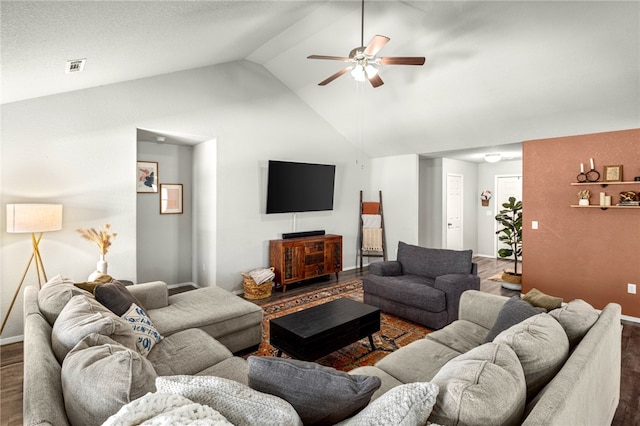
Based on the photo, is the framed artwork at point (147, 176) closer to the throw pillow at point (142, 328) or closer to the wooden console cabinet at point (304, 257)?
the wooden console cabinet at point (304, 257)

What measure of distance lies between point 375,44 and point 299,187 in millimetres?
3136

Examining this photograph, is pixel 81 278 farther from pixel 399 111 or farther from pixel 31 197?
pixel 399 111

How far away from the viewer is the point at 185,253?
5590 millimetres

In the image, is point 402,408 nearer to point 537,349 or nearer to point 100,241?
point 537,349

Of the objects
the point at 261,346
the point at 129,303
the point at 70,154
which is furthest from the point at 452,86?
the point at 70,154

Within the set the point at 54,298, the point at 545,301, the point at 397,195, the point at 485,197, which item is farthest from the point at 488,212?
the point at 54,298

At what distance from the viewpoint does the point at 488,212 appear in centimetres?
812

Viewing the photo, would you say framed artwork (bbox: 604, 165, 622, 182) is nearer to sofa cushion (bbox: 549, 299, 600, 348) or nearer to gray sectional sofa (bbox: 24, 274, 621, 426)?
gray sectional sofa (bbox: 24, 274, 621, 426)

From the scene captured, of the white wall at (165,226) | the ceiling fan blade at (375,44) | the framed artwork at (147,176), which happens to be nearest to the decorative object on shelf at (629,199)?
the ceiling fan blade at (375,44)

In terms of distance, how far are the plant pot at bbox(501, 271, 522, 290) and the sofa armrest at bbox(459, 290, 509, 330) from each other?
3.03 m

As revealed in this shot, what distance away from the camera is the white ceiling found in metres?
2.39

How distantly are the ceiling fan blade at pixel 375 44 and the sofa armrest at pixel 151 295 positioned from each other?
2.93 m

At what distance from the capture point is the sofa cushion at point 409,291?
3539 millimetres

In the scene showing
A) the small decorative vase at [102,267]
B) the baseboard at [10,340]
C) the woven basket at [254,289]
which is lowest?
the baseboard at [10,340]
